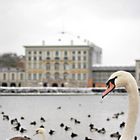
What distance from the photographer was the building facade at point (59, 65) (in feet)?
427

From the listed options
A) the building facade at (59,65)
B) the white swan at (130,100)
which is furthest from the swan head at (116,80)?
the building facade at (59,65)

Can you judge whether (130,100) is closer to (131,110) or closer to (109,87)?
(131,110)

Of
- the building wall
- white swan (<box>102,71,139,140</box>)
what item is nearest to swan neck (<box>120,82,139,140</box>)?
white swan (<box>102,71,139,140</box>)

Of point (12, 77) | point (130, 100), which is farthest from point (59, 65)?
point (130, 100)

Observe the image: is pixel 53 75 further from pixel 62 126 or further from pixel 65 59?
pixel 62 126

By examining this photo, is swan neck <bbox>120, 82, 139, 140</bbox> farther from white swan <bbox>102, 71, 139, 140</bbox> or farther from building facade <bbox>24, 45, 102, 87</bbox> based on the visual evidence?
building facade <bbox>24, 45, 102, 87</bbox>

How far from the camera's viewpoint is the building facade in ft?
427

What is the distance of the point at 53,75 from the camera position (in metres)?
133

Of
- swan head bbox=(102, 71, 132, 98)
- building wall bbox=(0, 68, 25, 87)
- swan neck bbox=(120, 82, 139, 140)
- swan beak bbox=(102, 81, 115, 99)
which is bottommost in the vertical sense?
building wall bbox=(0, 68, 25, 87)

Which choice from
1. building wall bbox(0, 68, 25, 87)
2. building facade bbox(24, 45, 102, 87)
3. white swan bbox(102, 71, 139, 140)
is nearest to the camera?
white swan bbox(102, 71, 139, 140)

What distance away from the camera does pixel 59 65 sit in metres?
132

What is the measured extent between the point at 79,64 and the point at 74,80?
14.7ft

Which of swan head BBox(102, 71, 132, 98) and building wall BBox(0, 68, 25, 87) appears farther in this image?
building wall BBox(0, 68, 25, 87)

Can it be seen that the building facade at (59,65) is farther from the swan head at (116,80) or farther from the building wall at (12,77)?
the swan head at (116,80)
